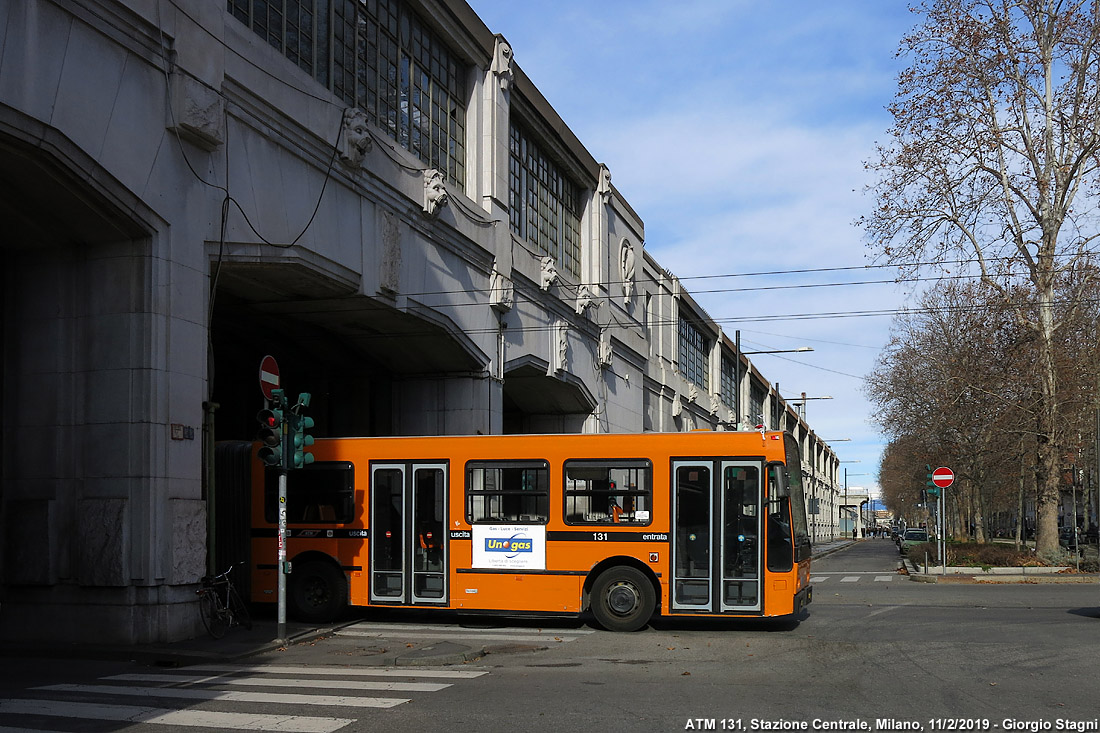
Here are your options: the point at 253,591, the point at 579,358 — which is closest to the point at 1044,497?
the point at 579,358

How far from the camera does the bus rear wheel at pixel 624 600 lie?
15830 millimetres

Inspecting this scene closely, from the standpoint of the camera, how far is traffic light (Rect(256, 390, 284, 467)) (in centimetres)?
1444

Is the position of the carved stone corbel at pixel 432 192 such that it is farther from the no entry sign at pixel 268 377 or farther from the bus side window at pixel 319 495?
the no entry sign at pixel 268 377

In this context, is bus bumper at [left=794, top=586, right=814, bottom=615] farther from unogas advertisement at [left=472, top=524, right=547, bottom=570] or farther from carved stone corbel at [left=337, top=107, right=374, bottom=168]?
carved stone corbel at [left=337, top=107, right=374, bottom=168]

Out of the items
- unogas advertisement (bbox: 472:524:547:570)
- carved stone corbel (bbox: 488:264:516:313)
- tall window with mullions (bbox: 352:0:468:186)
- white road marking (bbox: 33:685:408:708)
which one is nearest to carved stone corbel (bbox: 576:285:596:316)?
carved stone corbel (bbox: 488:264:516:313)

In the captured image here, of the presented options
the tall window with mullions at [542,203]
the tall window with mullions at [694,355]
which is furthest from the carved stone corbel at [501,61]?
the tall window with mullions at [694,355]

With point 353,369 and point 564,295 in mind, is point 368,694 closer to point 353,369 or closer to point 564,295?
point 353,369

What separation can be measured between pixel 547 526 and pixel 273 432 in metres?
4.44

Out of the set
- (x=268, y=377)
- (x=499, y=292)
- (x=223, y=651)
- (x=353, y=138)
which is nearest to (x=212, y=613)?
(x=223, y=651)

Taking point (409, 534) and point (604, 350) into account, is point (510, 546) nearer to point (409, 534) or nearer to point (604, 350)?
point (409, 534)

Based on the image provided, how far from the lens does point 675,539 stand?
15.9 metres

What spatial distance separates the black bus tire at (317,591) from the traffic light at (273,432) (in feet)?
11.3

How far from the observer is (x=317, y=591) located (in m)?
17.5

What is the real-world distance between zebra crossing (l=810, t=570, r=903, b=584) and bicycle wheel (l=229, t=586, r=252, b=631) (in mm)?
16680
